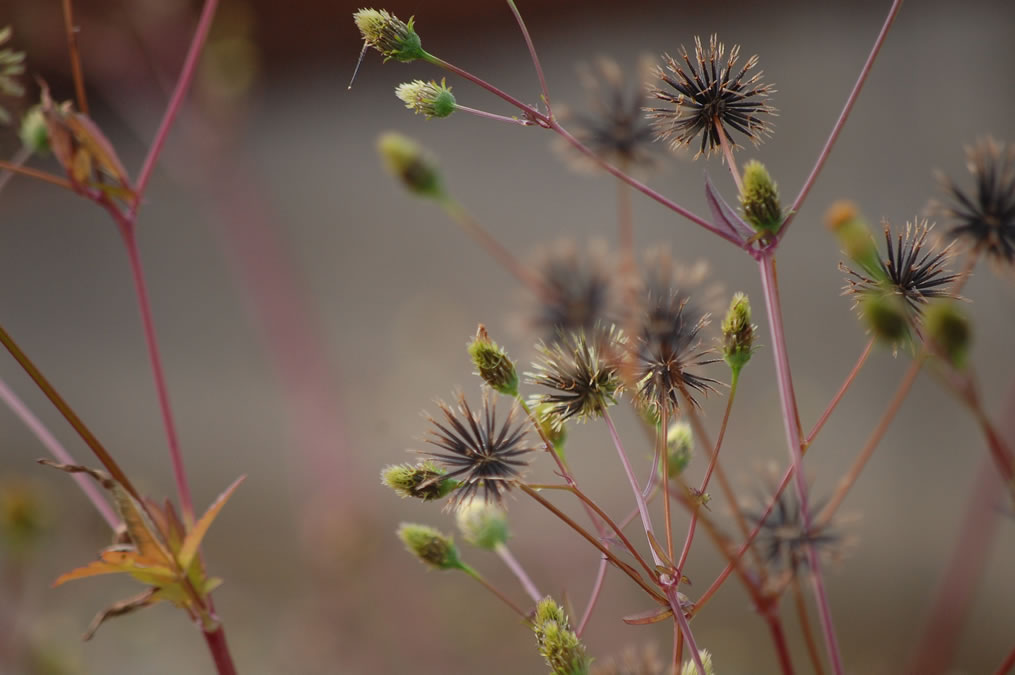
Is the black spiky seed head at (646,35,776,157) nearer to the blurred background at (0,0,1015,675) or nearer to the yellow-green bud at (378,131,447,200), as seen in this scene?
the yellow-green bud at (378,131,447,200)

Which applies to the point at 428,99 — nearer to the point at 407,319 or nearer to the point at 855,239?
the point at 855,239

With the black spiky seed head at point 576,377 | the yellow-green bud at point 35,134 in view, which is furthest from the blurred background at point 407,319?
the black spiky seed head at point 576,377

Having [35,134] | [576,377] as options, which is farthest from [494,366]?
[35,134]

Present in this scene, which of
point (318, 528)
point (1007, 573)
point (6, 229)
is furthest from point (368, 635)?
point (6, 229)

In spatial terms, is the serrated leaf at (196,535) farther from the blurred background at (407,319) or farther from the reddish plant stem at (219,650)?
the blurred background at (407,319)

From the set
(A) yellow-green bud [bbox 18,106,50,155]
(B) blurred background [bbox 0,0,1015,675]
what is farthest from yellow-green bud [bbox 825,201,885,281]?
(B) blurred background [bbox 0,0,1015,675]

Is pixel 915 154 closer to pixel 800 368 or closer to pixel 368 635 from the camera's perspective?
pixel 800 368
